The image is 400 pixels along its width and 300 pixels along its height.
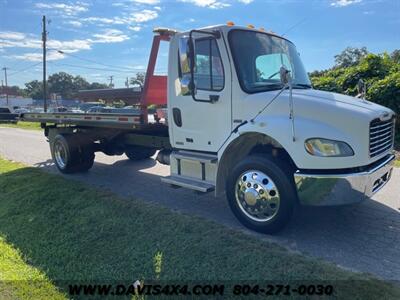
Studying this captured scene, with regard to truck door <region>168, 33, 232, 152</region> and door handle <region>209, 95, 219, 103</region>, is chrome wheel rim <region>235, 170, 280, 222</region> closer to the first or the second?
truck door <region>168, 33, 232, 152</region>

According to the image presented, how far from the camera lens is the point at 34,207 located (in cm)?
595

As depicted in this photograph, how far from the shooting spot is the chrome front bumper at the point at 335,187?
152 inches

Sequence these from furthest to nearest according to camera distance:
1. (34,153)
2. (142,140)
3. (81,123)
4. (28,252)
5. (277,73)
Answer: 1. (34,153)
2. (81,123)
3. (142,140)
4. (277,73)
5. (28,252)

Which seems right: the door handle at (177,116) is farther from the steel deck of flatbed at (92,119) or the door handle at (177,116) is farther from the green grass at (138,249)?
the green grass at (138,249)

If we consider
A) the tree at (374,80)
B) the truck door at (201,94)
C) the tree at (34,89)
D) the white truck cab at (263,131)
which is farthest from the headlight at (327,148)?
the tree at (34,89)

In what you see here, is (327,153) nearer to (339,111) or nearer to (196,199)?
(339,111)

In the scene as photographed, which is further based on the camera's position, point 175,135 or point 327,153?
point 175,135

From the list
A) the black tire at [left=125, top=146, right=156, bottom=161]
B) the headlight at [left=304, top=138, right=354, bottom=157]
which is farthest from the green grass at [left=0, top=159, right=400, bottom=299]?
the black tire at [left=125, top=146, right=156, bottom=161]

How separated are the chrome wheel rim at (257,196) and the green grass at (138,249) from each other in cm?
32

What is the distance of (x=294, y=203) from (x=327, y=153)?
26.4 inches

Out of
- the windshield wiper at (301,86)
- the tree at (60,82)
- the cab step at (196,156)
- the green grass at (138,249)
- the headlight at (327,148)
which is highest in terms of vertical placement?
the tree at (60,82)

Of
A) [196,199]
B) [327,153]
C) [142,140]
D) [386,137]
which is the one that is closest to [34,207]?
[142,140]

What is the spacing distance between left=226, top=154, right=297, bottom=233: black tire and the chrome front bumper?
15 centimetres

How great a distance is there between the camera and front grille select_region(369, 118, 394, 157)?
4.02m
